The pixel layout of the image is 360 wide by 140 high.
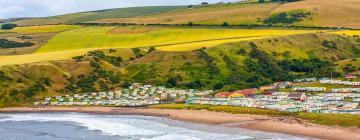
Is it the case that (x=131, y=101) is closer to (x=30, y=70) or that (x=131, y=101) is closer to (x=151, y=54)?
(x=30, y=70)

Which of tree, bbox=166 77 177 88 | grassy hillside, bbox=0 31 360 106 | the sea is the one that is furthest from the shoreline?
tree, bbox=166 77 177 88

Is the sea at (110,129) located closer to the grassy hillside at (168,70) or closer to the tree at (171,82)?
the grassy hillside at (168,70)

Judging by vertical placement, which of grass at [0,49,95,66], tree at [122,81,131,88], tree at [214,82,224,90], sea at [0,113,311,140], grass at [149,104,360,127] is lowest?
sea at [0,113,311,140]

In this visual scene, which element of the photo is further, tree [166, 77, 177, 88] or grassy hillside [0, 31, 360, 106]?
tree [166, 77, 177, 88]

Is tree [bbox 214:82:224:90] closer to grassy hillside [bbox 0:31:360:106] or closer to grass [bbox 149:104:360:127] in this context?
grassy hillside [bbox 0:31:360:106]

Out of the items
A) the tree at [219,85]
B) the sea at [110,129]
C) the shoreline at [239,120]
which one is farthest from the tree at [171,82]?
the sea at [110,129]

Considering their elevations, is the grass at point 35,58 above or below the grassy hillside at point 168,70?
above

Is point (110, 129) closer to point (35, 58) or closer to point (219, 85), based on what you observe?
point (219, 85)
